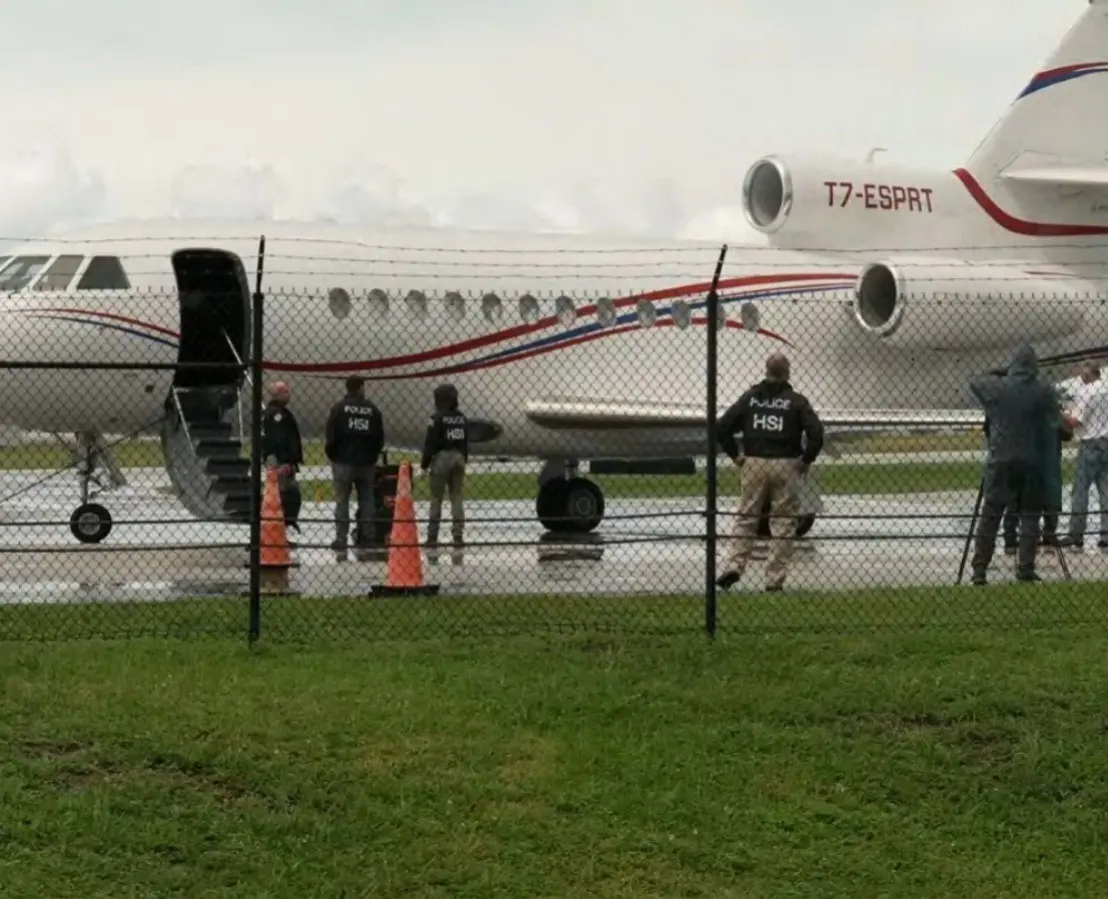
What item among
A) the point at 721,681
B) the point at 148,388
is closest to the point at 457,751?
the point at 721,681

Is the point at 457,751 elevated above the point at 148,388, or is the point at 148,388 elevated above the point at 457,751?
the point at 148,388

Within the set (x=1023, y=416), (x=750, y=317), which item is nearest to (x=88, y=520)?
(x=750, y=317)

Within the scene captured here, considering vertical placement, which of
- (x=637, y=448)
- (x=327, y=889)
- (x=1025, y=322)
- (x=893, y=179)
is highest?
(x=893, y=179)

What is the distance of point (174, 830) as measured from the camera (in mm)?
7668

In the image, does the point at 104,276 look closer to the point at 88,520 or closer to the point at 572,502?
the point at 88,520

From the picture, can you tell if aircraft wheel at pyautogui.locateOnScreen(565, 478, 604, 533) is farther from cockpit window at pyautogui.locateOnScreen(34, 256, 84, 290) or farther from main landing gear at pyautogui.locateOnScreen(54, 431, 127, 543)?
cockpit window at pyautogui.locateOnScreen(34, 256, 84, 290)

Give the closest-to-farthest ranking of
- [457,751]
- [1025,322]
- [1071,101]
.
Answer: [457,751] < [1025,322] < [1071,101]

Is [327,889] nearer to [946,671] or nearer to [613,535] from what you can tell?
[946,671]

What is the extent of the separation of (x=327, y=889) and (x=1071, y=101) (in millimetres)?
22104

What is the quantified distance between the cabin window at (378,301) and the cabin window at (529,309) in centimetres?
174

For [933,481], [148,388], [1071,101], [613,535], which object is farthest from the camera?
[933,481]

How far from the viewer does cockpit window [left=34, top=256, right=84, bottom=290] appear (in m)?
19.1

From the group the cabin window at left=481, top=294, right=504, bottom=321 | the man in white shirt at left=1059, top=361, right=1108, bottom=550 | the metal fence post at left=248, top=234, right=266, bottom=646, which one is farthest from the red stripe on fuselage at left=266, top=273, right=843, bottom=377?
the metal fence post at left=248, top=234, right=266, bottom=646

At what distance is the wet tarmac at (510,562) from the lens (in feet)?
45.0
